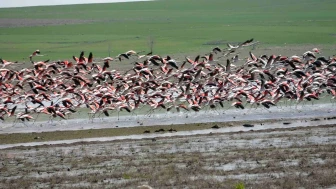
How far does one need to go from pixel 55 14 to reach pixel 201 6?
70.6 feet

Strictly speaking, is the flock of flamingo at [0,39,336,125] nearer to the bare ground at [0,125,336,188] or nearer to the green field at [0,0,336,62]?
the bare ground at [0,125,336,188]

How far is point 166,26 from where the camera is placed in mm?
78250

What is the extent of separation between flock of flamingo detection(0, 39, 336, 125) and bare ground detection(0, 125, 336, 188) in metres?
5.26

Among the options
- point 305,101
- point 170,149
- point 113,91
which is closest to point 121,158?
point 170,149

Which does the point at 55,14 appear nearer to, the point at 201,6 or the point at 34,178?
the point at 201,6

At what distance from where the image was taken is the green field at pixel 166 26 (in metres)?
56.3

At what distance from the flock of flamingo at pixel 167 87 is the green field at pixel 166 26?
17539mm

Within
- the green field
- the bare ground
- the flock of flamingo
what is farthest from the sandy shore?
the green field

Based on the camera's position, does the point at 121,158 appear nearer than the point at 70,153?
Yes

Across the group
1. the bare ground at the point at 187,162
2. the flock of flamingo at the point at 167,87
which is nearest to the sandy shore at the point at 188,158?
the bare ground at the point at 187,162

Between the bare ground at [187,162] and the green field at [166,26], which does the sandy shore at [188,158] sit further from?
the green field at [166,26]

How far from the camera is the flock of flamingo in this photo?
2888 cm

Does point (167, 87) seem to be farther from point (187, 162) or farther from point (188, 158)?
point (187, 162)

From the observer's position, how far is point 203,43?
5650 centimetres
